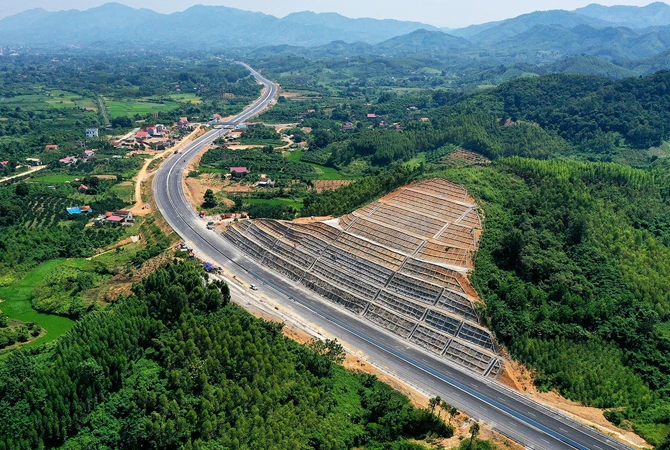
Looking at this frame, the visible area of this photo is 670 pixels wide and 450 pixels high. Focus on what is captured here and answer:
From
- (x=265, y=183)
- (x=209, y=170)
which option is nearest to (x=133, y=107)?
(x=209, y=170)

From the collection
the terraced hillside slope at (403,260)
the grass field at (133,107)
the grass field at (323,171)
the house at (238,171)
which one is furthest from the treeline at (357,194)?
the grass field at (133,107)

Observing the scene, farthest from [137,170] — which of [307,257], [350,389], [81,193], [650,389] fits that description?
[650,389]

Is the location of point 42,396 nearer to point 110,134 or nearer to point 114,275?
point 114,275

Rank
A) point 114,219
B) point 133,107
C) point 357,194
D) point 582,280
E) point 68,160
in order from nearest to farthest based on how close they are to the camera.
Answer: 1. point 582,280
2. point 357,194
3. point 114,219
4. point 68,160
5. point 133,107

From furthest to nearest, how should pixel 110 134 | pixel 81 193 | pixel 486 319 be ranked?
1. pixel 110 134
2. pixel 81 193
3. pixel 486 319

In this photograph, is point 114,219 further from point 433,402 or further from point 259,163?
point 433,402

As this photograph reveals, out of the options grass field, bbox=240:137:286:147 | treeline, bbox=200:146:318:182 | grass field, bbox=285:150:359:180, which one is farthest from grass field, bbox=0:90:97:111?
grass field, bbox=285:150:359:180
